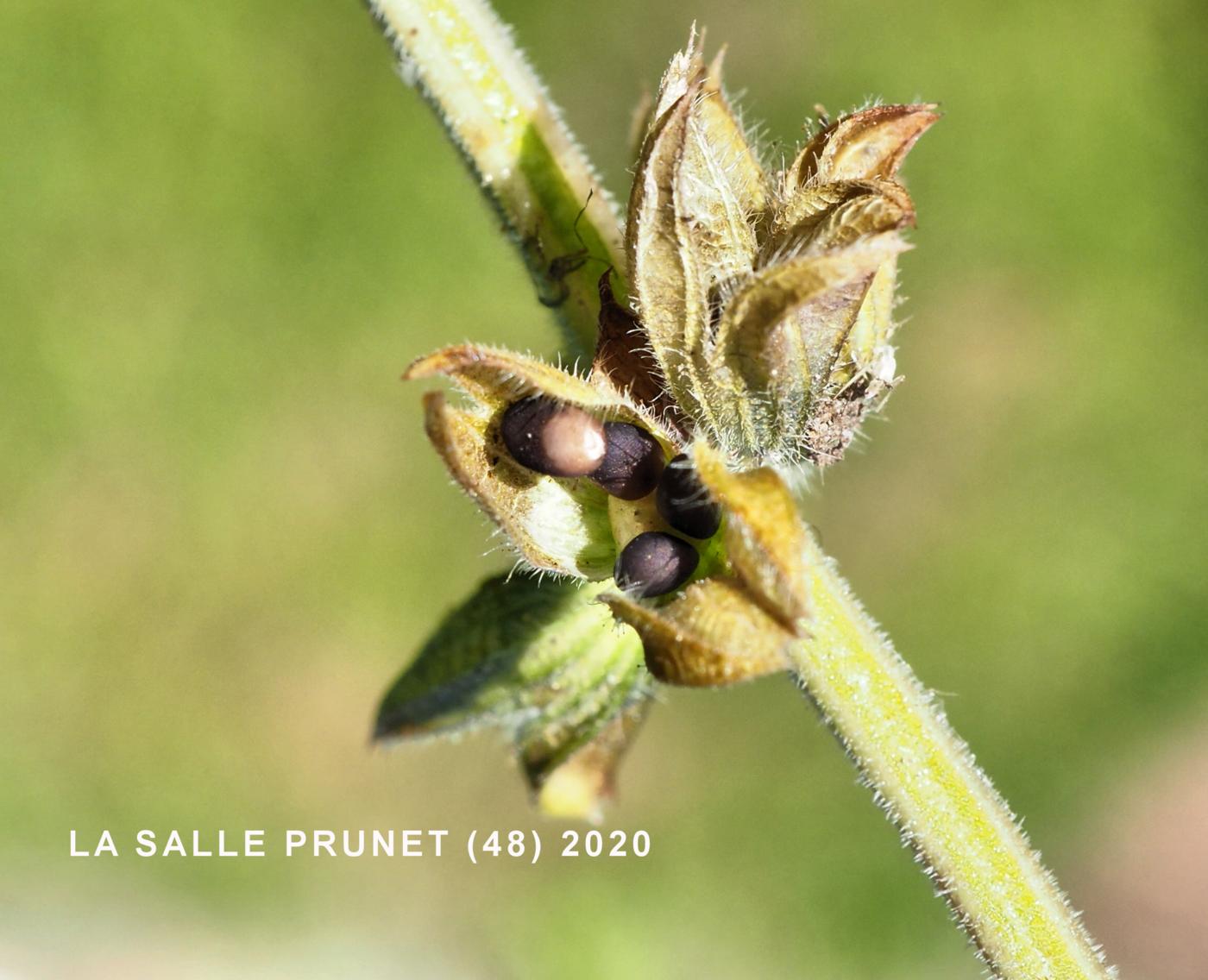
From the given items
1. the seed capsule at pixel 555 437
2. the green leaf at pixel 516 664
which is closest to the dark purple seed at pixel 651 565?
the seed capsule at pixel 555 437

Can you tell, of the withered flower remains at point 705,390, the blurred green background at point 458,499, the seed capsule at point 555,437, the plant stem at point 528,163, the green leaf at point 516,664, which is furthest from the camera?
the blurred green background at point 458,499

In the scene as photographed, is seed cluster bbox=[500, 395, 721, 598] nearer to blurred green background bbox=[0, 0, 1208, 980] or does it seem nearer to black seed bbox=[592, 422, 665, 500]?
black seed bbox=[592, 422, 665, 500]

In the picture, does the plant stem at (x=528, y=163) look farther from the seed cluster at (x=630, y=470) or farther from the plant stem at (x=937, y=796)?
the plant stem at (x=937, y=796)

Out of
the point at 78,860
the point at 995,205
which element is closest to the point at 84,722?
the point at 78,860

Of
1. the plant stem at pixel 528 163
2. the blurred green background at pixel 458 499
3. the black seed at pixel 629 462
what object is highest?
the blurred green background at pixel 458 499

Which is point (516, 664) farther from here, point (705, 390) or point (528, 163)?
point (528, 163)

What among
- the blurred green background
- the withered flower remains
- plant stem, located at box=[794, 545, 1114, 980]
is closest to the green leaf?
the withered flower remains

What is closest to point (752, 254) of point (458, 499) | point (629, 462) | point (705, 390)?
point (705, 390)
